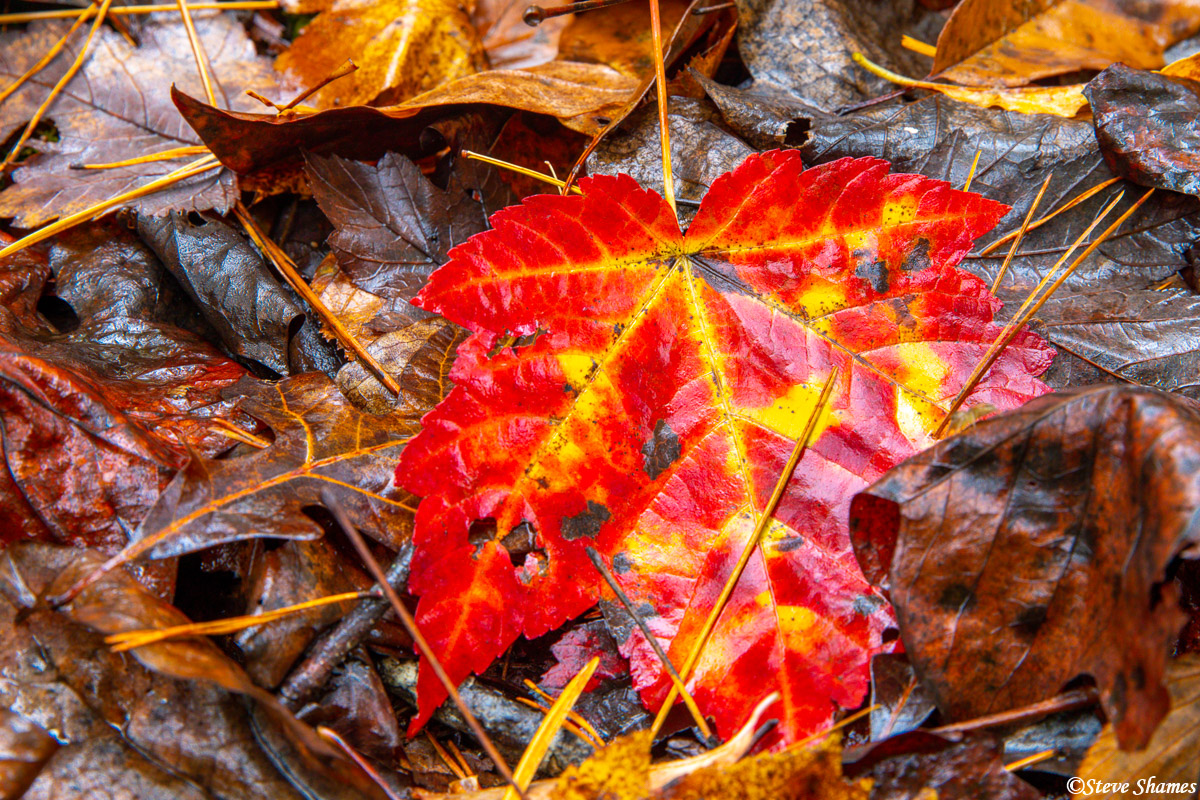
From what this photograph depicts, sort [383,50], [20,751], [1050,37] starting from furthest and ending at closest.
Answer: [1050,37]
[383,50]
[20,751]

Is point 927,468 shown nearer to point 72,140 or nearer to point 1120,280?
point 1120,280

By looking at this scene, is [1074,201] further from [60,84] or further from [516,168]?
[60,84]

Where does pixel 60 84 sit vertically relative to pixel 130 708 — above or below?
above

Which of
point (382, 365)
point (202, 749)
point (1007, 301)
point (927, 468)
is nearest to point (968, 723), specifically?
point (927, 468)

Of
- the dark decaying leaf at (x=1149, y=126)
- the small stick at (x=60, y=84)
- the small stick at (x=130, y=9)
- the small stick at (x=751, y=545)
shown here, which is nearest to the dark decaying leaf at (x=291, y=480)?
the small stick at (x=751, y=545)

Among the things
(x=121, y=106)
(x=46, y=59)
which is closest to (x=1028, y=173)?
(x=121, y=106)

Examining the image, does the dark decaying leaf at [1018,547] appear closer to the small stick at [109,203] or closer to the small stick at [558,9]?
the small stick at [558,9]

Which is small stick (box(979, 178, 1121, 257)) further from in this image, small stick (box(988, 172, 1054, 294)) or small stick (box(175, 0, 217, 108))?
small stick (box(175, 0, 217, 108))
